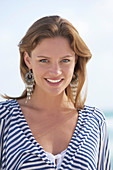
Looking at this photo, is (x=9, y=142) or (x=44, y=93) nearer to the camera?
(x=9, y=142)

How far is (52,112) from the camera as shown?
2.79m

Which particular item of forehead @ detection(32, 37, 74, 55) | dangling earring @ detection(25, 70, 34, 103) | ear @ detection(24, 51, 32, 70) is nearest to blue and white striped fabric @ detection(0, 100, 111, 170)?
dangling earring @ detection(25, 70, 34, 103)

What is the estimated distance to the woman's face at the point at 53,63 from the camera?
245cm

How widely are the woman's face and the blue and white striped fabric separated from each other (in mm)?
346

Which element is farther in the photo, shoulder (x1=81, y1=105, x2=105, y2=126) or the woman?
shoulder (x1=81, y1=105, x2=105, y2=126)

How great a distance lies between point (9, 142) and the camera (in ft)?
8.34

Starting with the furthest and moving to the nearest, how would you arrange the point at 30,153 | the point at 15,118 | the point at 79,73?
the point at 79,73, the point at 15,118, the point at 30,153

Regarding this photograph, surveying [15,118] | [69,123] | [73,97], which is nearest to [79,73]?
[73,97]

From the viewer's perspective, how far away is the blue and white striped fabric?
8.02 feet

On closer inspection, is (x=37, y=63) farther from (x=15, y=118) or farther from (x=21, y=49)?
(x=15, y=118)

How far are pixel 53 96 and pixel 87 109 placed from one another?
1.12 ft

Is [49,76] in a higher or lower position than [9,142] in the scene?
higher

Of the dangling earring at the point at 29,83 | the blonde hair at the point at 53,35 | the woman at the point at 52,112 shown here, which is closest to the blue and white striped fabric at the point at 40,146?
the woman at the point at 52,112

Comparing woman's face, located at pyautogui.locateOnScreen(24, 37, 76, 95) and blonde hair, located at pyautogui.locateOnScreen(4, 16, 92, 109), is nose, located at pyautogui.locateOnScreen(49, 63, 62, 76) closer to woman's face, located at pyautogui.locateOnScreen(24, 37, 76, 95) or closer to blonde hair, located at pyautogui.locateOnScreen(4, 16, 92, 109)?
woman's face, located at pyautogui.locateOnScreen(24, 37, 76, 95)
